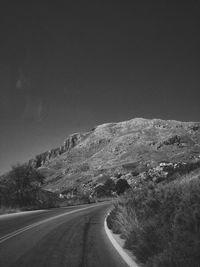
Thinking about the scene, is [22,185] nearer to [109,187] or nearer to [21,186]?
[21,186]

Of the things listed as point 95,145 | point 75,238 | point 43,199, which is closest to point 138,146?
point 95,145

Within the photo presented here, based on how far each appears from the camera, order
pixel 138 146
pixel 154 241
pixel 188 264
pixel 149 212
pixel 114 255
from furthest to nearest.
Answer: pixel 138 146 < pixel 149 212 < pixel 114 255 < pixel 154 241 < pixel 188 264

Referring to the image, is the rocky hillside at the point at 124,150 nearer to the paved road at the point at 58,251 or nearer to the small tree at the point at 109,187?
the small tree at the point at 109,187

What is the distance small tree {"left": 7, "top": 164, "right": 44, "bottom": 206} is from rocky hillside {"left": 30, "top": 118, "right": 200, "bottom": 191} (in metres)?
62.5

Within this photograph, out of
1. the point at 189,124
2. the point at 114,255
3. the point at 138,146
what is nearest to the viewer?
the point at 114,255

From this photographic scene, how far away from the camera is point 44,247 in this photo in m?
8.85

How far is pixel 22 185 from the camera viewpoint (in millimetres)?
36938

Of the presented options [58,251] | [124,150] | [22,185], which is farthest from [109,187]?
[124,150]

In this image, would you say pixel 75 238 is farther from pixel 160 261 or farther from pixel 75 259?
pixel 160 261

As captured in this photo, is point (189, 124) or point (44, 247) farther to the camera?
point (189, 124)

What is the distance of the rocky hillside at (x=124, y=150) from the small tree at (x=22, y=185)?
205 ft

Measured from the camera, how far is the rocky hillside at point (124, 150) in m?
109

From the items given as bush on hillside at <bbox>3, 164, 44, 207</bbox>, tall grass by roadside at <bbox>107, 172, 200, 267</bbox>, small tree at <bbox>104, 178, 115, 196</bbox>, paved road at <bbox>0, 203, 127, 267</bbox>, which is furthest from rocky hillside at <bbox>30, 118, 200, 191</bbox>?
tall grass by roadside at <bbox>107, 172, 200, 267</bbox>

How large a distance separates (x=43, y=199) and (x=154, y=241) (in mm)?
37548
